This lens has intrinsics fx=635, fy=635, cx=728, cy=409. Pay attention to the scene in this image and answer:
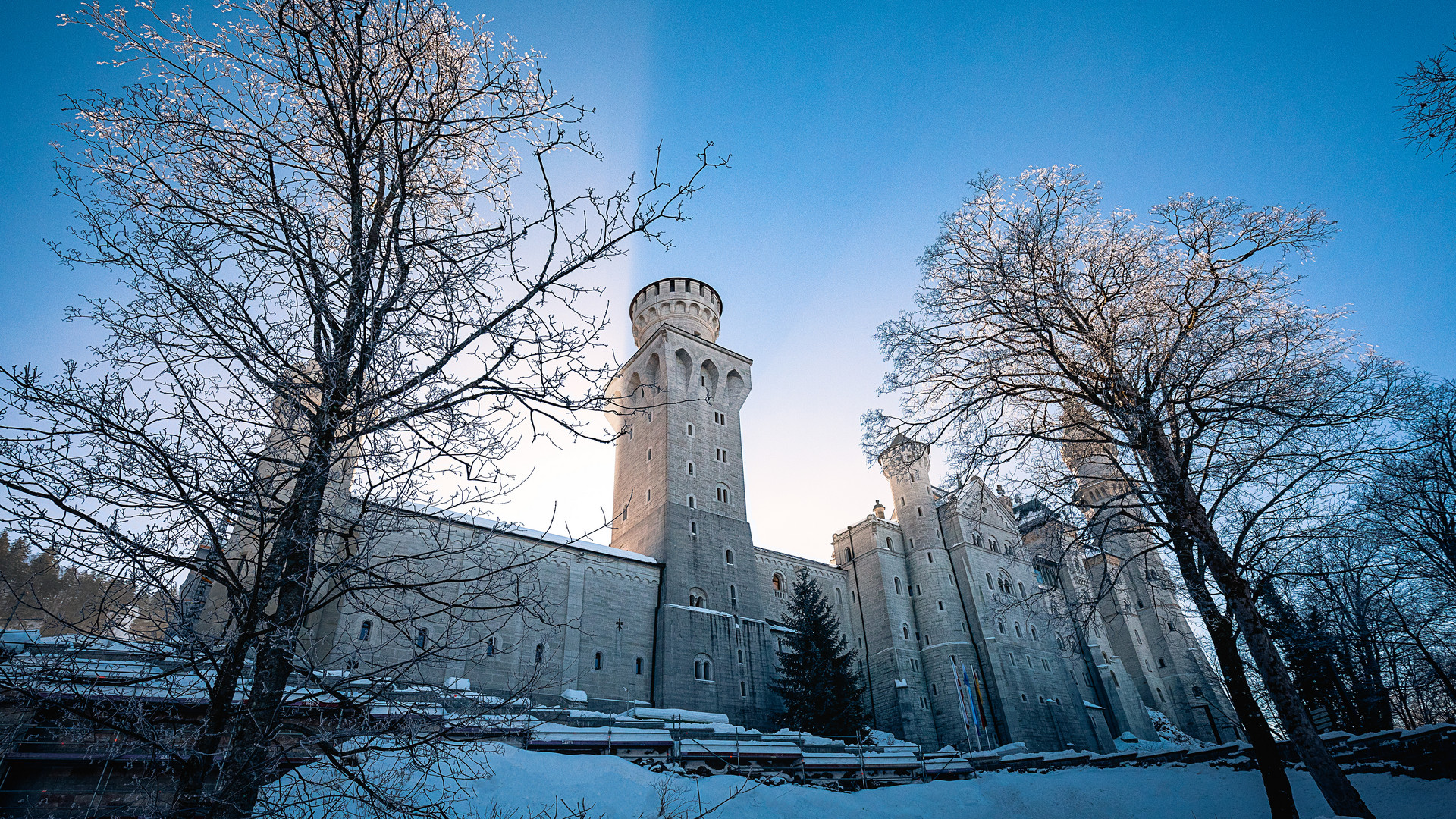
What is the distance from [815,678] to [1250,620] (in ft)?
65.5

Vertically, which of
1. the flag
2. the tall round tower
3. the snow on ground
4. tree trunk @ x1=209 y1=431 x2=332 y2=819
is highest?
the tall round tower

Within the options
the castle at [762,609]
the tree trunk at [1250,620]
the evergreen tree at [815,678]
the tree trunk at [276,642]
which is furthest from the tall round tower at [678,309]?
the tree trunk at [276,642]

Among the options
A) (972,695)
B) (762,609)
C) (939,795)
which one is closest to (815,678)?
(762,609)

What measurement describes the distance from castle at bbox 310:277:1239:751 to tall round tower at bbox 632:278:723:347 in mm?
146

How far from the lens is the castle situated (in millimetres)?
25250

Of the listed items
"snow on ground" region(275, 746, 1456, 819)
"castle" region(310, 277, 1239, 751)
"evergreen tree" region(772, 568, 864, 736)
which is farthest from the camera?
"evergreen tree" region(772, 568, 864, 736)

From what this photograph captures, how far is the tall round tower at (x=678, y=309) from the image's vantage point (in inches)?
1539

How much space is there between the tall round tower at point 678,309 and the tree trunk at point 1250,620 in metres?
30.0

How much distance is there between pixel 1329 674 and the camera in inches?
924

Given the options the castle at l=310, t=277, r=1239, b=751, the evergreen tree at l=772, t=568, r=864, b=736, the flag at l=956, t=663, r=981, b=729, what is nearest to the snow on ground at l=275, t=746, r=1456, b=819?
the castle at l=310, t=277, r=1239, b=751

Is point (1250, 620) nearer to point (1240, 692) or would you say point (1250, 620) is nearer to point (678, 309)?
point (1240, 692)

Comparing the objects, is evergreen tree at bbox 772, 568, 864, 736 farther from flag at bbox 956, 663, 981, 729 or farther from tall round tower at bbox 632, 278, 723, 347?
tall round tower at bbox 632, 278, 723, 347

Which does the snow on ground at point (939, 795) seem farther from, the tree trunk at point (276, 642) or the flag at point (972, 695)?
the flag at point (972, 695)

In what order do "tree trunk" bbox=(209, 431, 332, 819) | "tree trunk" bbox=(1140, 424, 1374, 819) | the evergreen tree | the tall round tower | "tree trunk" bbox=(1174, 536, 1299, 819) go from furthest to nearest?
the tall round tower < the evergreen tree < "tree trunk" bbox=(1174, 536, 1299, 819) < "tree trunk" bbox=(1140, 424, 1374, 819) < "tree trunk" bbox=(209, 431, 332, 819)
